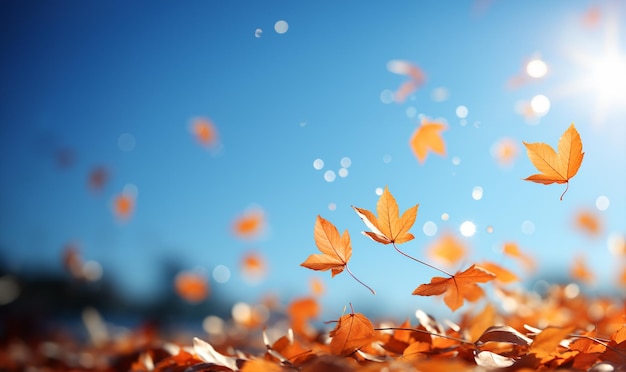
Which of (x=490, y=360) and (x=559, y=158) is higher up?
(x=559, y=158)

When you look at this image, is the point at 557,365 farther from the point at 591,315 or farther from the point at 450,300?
the point at 591,315

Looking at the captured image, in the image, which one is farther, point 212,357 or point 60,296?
point 60,296

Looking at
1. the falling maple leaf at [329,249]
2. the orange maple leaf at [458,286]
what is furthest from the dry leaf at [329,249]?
the orange maple leaf at [458,286]

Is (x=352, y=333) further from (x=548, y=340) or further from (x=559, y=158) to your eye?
(x=559, y=158)

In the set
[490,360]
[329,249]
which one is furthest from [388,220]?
[490,360]

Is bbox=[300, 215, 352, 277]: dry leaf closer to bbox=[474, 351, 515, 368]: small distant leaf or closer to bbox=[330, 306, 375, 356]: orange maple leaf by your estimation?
bbox=[330, 306, 375, 356]: orange maple leaf

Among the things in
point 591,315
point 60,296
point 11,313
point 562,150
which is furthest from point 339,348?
point 60,296

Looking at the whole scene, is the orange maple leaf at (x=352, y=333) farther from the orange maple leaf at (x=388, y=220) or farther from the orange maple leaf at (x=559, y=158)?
the orange maple leaf at (x=559, y=158)
